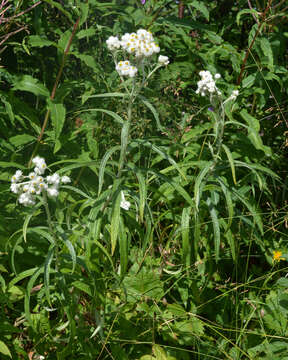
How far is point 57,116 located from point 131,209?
65 centimetres

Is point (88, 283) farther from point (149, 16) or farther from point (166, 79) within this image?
point (149, 16)

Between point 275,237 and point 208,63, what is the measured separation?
1315 mm

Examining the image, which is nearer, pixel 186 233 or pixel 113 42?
pixel 113 42

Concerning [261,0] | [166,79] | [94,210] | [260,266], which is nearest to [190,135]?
[166,79]

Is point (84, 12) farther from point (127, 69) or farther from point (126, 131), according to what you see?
point (126, 131)

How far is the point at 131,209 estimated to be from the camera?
246 centimetres

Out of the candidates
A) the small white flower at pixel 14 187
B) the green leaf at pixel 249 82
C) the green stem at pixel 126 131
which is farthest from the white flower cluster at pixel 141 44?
the green leaf at pixel 249 82

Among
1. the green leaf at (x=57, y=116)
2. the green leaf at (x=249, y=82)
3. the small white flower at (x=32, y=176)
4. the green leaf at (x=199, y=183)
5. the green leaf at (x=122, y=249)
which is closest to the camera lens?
the small white flower at (x=32, y=176)

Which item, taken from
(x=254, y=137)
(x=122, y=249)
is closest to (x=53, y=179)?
(x=122, y=249)

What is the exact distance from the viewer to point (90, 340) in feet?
7.59

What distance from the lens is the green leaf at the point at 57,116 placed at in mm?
2379

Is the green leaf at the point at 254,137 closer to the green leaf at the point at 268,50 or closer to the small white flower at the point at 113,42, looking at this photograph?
the green leaf at the point at 268,50

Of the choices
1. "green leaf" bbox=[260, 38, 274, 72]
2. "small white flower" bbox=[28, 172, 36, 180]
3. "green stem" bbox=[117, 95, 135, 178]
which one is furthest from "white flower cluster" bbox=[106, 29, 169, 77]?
"green leaf" bbox=[260, 38, 274, 72]

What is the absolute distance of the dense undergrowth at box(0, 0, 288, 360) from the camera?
206 centimetres
